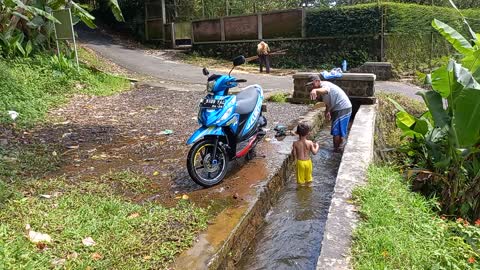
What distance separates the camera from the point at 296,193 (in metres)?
5.07

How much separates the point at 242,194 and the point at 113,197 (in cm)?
138

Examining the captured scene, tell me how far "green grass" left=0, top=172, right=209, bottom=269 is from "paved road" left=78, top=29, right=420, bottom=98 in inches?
327

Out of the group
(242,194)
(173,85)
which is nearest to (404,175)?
(242,194)

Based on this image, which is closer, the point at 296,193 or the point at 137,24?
the point at 296,193

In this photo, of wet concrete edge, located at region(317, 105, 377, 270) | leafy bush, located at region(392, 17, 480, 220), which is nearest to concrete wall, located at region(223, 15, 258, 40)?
wet concrete edge, located at region(317, 105, 377, 270)

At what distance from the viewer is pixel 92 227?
3467 millimetres

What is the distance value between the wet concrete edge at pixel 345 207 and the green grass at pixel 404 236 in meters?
0.08

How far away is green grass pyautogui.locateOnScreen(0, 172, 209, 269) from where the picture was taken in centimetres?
297

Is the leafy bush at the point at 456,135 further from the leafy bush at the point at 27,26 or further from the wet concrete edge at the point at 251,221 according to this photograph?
the leafy bush at the point at 27,26

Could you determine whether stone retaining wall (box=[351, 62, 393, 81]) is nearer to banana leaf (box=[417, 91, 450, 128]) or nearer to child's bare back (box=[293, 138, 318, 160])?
child's bare back (box=[293, 138, 318, 160])

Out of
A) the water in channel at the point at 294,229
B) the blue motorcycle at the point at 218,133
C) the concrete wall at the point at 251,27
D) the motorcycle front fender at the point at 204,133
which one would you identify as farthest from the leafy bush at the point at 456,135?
the concrete wall at the point at 251,27

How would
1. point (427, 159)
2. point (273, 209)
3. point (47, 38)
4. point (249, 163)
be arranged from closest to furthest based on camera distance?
point (273, 209) < point (427, 159) < point (249, 163) < point (47, 38)

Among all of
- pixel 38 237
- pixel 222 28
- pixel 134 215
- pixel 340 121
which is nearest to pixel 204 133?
pixel 134 215

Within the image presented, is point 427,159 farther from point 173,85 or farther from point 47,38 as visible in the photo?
point 47,38
